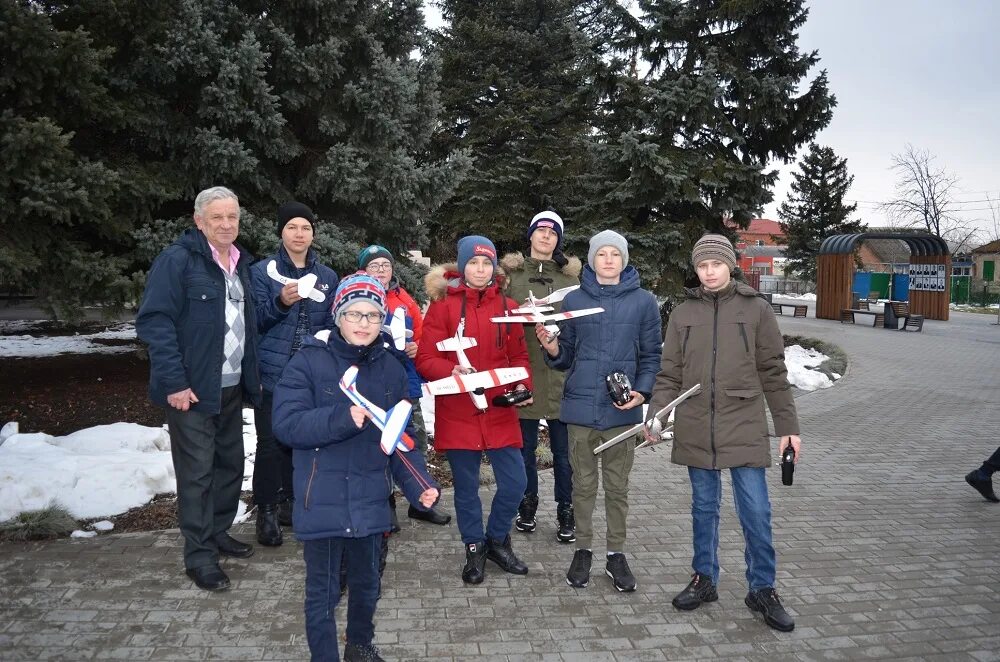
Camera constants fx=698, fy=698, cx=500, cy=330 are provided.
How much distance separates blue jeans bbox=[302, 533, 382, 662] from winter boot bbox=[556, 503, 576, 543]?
6.31 feet

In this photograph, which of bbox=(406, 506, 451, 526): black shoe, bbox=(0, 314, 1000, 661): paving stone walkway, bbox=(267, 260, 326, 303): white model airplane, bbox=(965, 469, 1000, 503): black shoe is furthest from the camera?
bbox=(965, 469, 1000, 503): black shoe

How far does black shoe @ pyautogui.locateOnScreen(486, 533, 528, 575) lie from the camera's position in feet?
13.7

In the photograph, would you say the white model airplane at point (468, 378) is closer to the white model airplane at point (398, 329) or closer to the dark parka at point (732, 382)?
the white model airplane at point (398, 329)

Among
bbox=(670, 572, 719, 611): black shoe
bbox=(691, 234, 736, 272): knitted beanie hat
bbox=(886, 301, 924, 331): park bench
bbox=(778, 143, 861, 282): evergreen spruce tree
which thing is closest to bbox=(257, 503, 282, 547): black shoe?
bbox=(670, 572, 719, 611): black shoe

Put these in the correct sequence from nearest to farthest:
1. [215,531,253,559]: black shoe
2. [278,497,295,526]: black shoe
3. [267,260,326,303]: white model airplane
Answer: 1. [267,260,326,303]: white model airplane
2. [215,531,253,559]: black shoe
3. [278,497,295,526]: black shoe

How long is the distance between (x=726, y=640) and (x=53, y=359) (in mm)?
9872

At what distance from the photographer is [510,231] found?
58.1ft

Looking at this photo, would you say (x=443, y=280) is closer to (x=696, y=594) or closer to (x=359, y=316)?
(x=359, y=316)

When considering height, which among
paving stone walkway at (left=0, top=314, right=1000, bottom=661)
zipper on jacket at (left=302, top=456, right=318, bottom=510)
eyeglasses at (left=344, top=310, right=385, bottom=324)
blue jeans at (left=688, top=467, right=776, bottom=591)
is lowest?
paving stone walkway at (left=0, top=314, right=1000, bottom=661)

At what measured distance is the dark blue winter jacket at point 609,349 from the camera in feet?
13.1

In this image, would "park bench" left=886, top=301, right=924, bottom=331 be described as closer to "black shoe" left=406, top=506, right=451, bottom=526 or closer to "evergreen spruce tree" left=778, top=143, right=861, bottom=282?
"black shoe" left=406, top=506, right=451, bottom=526

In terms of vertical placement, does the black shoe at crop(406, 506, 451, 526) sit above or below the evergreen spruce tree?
below

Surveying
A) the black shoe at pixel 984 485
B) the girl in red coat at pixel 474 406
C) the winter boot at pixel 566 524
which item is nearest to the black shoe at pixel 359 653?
the girl in red coat at pixel 474 406

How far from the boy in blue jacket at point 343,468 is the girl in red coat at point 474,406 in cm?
97
